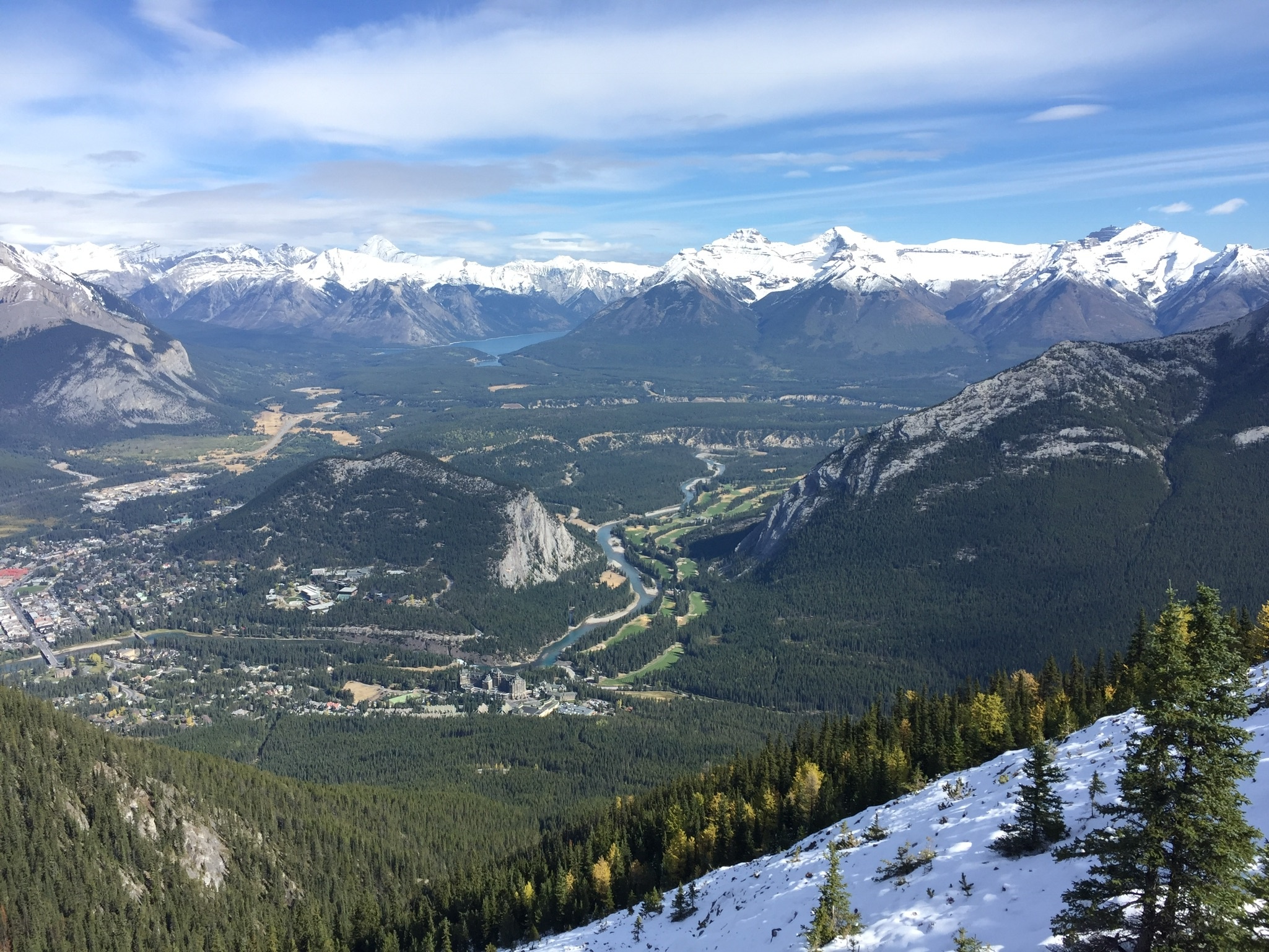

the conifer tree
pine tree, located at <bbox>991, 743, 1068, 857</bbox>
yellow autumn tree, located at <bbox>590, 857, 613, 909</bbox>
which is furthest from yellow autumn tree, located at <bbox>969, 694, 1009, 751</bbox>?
yellow autumn tree, located at <bbox>590, 857, 613, 909</bbox>

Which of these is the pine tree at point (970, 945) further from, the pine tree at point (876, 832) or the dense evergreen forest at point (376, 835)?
the dense evergreen forest at point (376, 835)

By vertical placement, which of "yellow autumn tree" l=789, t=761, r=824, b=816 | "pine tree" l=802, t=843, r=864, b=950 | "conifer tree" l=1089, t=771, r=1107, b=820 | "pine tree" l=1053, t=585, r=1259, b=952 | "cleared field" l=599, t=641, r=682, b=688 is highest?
"pine tree" l=1053, t=585, r=1259, b=952

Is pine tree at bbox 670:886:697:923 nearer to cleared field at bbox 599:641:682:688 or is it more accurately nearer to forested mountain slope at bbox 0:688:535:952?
forested mountain slope at bbox 0:688:535:952

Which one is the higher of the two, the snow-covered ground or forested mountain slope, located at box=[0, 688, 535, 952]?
the snow-covered ground

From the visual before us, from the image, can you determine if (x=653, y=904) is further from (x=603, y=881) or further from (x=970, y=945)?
(x=970, y=945)

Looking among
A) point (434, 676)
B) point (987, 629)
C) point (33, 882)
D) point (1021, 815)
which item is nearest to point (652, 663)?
point (434, 676)

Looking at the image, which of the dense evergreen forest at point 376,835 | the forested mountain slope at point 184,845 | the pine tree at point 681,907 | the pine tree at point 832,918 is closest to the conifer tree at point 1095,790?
the pine tree at point 832,918

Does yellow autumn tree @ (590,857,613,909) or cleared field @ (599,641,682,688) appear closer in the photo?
yellow autumn tree @ (590,857,613,909)

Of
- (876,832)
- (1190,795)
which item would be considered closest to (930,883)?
(876,832)
